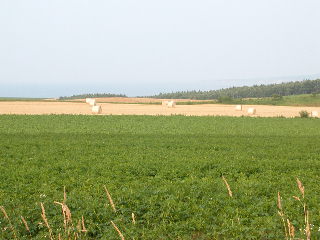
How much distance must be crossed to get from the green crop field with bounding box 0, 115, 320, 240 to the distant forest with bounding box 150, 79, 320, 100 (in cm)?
10321

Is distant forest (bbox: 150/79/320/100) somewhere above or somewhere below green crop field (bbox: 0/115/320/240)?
above

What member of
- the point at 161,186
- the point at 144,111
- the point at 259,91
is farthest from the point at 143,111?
the point at 259,91

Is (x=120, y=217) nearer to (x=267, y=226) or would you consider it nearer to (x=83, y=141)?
(x=267, y=226)

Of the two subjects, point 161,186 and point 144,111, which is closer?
point 161,186

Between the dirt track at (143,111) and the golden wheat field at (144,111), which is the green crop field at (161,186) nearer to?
the golden wheat field at (144,111)

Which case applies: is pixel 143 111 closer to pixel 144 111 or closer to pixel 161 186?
pixel 144 111

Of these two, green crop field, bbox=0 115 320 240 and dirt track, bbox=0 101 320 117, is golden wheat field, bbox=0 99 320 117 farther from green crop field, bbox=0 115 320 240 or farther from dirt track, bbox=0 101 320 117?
green crop field, bbox=0 115 320 240

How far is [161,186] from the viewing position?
41.0 feet

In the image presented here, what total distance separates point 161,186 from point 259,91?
12448 centimetres

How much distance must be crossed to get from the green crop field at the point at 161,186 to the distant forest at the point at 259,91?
339ft

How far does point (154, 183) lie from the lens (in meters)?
13.2

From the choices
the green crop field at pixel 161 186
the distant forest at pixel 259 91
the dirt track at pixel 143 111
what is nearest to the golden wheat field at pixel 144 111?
the dirt track at pixel 143 111

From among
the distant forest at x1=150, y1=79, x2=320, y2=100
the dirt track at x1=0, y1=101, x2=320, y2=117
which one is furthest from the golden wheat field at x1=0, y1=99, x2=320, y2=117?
the distant forest at x1=150, y1=79, x2=320, y2=100

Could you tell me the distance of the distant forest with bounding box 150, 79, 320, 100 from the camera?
401ft
